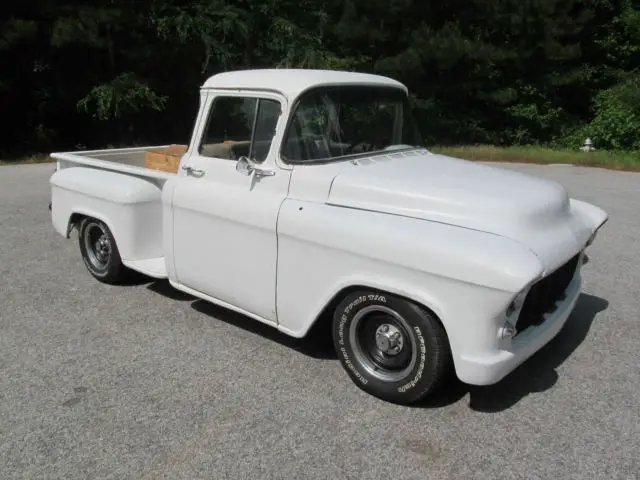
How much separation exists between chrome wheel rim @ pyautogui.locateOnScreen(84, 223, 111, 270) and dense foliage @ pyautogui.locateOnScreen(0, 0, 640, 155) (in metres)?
13.3

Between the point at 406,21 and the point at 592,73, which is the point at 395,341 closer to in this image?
the point at 406,21

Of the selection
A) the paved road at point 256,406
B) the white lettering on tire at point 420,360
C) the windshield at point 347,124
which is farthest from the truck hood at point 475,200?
the paved road at point 256,406

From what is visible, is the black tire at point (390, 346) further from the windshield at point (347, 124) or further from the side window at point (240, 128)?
the side window at point (240, 128)

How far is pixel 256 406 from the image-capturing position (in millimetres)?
3557

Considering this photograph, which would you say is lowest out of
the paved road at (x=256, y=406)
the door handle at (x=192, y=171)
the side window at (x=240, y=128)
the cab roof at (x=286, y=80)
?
the paved road at (x=256, y=406)

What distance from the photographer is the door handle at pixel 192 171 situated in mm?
4488

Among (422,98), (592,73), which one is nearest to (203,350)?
(422,98)

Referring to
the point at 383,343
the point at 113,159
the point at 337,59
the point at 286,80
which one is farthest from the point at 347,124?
the point at 337,59

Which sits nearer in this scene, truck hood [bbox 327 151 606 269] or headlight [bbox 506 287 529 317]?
headlight [bbox 506 287 529 317]

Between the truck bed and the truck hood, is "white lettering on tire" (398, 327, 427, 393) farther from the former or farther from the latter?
the truck bed

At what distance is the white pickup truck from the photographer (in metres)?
3.24

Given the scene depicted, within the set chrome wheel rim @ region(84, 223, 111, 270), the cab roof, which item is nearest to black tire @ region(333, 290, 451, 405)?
the cab roof

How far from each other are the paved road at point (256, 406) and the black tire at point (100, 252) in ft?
1.01

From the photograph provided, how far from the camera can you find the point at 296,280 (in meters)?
3.86
